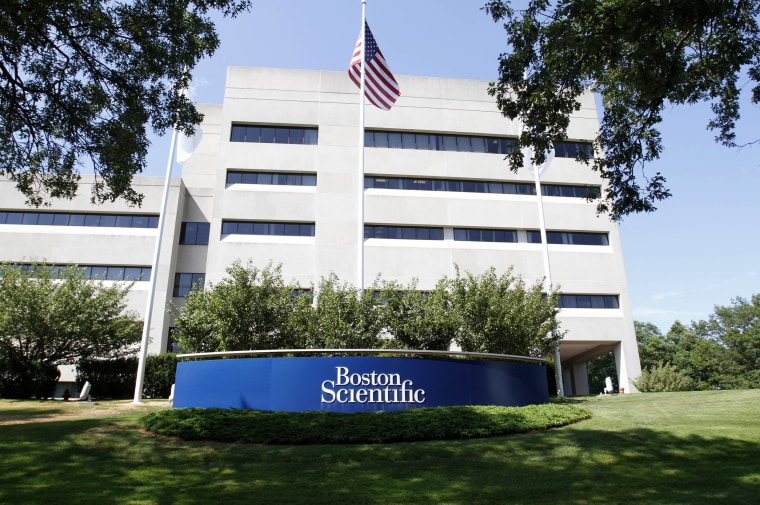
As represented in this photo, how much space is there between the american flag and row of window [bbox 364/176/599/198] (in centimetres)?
1005

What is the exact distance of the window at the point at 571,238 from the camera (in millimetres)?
34406

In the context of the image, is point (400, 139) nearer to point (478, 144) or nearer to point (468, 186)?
point (478, 144)

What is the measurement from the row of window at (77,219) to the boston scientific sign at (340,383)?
20.9m

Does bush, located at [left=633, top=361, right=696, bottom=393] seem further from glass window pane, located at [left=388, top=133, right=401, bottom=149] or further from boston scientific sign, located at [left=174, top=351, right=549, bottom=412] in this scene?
glass window pane, located at [left=388, top=133, right=401, bottom=149]

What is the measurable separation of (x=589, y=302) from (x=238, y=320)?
23.1 meters

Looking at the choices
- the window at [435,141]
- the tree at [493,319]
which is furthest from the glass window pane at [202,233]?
the tree at [493,319]

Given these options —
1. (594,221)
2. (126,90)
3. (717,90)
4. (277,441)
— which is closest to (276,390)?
(277,441)

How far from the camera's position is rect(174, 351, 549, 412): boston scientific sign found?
45.9 ft

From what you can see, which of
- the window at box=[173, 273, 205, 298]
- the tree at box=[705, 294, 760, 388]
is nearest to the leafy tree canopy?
the window at box=[173, 273, 205, 298]

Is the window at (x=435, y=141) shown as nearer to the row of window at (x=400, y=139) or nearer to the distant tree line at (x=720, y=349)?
the row of window at (x=400, y=139)

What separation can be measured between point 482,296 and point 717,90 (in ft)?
39.0

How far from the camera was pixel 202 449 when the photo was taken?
32.4 ft

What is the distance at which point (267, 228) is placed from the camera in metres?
32.7

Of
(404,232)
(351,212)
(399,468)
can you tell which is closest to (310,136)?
(351,212)
